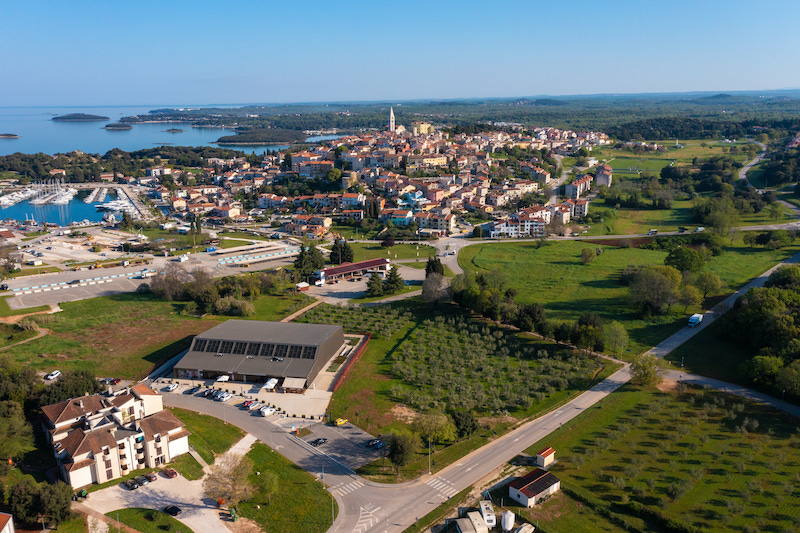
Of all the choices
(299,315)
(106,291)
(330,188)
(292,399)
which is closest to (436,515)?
(292,399)

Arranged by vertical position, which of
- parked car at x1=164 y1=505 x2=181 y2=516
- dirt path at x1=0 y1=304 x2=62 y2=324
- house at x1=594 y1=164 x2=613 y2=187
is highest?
house at x1=594 y1=164 x2=613 y2=187

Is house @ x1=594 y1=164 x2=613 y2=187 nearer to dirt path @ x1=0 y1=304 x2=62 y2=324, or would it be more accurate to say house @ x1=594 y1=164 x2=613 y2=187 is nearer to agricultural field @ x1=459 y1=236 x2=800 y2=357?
agricultural field @ x1=459 y1=236 x2=800 y2=357

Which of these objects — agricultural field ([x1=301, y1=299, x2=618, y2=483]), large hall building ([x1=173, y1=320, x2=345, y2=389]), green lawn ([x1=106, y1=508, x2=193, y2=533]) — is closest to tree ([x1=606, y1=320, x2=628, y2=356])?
agricultural field ([x1=301, y1=299, x2=618, y2=483])

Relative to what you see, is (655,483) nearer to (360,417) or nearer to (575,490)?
(575,490)

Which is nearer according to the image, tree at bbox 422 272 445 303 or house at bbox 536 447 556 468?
house at bbox 536 447 556 468

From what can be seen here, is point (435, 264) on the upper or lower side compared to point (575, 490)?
upper

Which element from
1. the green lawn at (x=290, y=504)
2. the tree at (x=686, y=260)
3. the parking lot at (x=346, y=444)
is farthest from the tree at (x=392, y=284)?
the green lawn at (x=290, y=504)

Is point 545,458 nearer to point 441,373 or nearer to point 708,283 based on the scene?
point 441,373
